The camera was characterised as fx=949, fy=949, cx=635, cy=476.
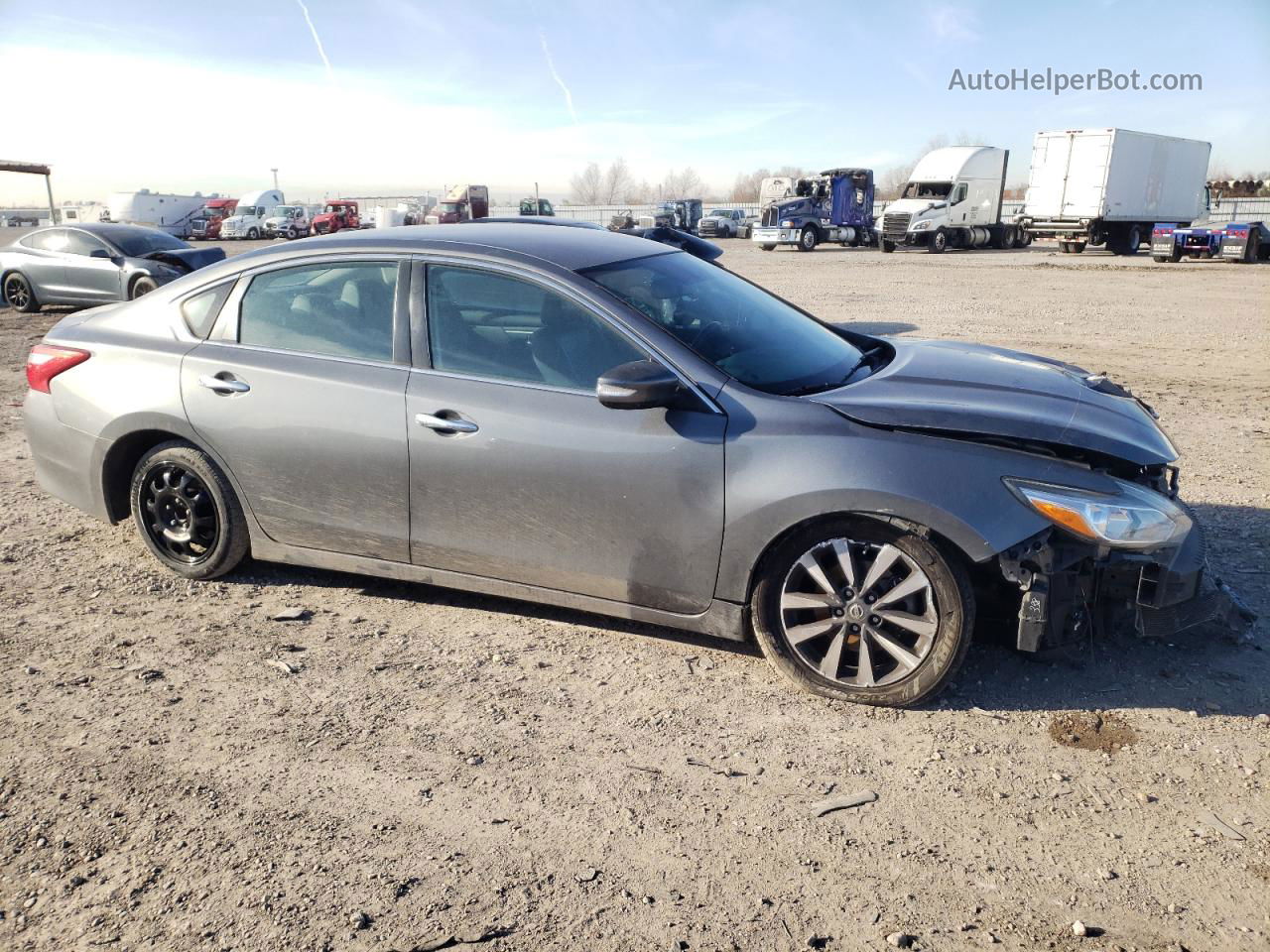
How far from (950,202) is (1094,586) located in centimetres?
3592

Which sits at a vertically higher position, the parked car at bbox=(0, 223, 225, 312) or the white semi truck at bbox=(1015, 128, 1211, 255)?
the white semi truck at bbox=(1015, 128, 1211, 255)

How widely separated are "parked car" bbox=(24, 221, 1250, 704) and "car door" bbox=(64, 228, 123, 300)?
11.3 meters

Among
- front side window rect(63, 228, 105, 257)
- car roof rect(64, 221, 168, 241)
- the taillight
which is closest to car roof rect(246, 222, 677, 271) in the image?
the taillight

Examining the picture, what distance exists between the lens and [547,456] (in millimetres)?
3633

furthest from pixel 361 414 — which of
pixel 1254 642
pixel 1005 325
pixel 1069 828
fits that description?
pixel 1005 325

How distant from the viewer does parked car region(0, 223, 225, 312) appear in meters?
14.5

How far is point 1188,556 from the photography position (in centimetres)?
330

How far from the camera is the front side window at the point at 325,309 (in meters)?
4.03

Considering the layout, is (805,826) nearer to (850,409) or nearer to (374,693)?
(850,409)

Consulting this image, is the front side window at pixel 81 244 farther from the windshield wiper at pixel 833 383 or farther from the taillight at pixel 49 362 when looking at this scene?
the windshield wiper at pixel 833 383

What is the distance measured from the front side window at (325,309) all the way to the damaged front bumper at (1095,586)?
261cm

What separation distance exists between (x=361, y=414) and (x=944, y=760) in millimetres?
2587

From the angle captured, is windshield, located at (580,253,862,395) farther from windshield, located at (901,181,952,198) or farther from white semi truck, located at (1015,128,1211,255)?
windshield, located at (901,181,952,198)

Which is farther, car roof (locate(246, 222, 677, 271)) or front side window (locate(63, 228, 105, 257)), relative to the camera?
front side window (locate(63, 228, 105, 257))
